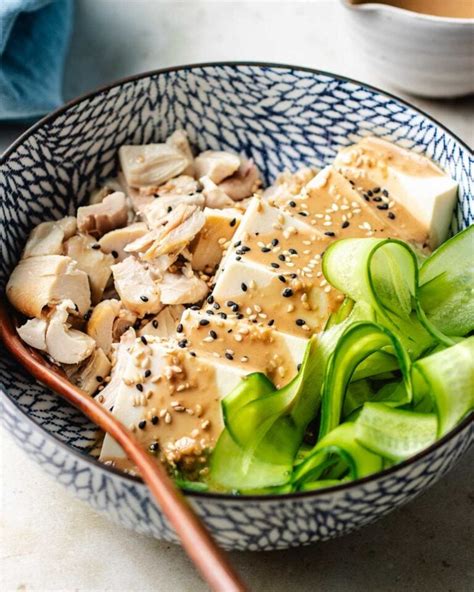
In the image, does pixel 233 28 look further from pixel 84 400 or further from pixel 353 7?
pixel 84 400

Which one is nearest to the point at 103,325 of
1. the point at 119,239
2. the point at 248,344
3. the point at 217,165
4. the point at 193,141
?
the point at 119,239

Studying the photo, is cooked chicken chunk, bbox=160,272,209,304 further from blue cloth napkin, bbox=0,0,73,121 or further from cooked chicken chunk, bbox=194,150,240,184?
blue cloth napkin, bbox=0,0,73,121

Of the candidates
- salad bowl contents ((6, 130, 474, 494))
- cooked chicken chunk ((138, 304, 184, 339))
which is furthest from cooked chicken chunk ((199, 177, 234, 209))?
cooked chicken chunk ((138, 304, 184, 339))

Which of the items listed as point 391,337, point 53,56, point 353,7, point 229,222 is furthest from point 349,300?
point 53,56

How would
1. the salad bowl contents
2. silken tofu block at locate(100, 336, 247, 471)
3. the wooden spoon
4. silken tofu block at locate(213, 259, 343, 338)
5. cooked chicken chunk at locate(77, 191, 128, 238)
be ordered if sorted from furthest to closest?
cooked chicken chunk at locate(77, 191, 128, 238), silken tofu block at locate(213, 259, 343, 338), silken tofu block at locate(100, 336, 247, 471), the salad bowl contents, the wooden spoon

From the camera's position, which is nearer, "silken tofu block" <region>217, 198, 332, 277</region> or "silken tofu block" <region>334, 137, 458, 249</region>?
"silken tofu block" <region>217, 198, 332, 277</region>

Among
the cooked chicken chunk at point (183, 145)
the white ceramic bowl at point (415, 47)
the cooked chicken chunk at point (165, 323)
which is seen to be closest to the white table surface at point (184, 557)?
the cooked chicken chunk at point (165, 323)
